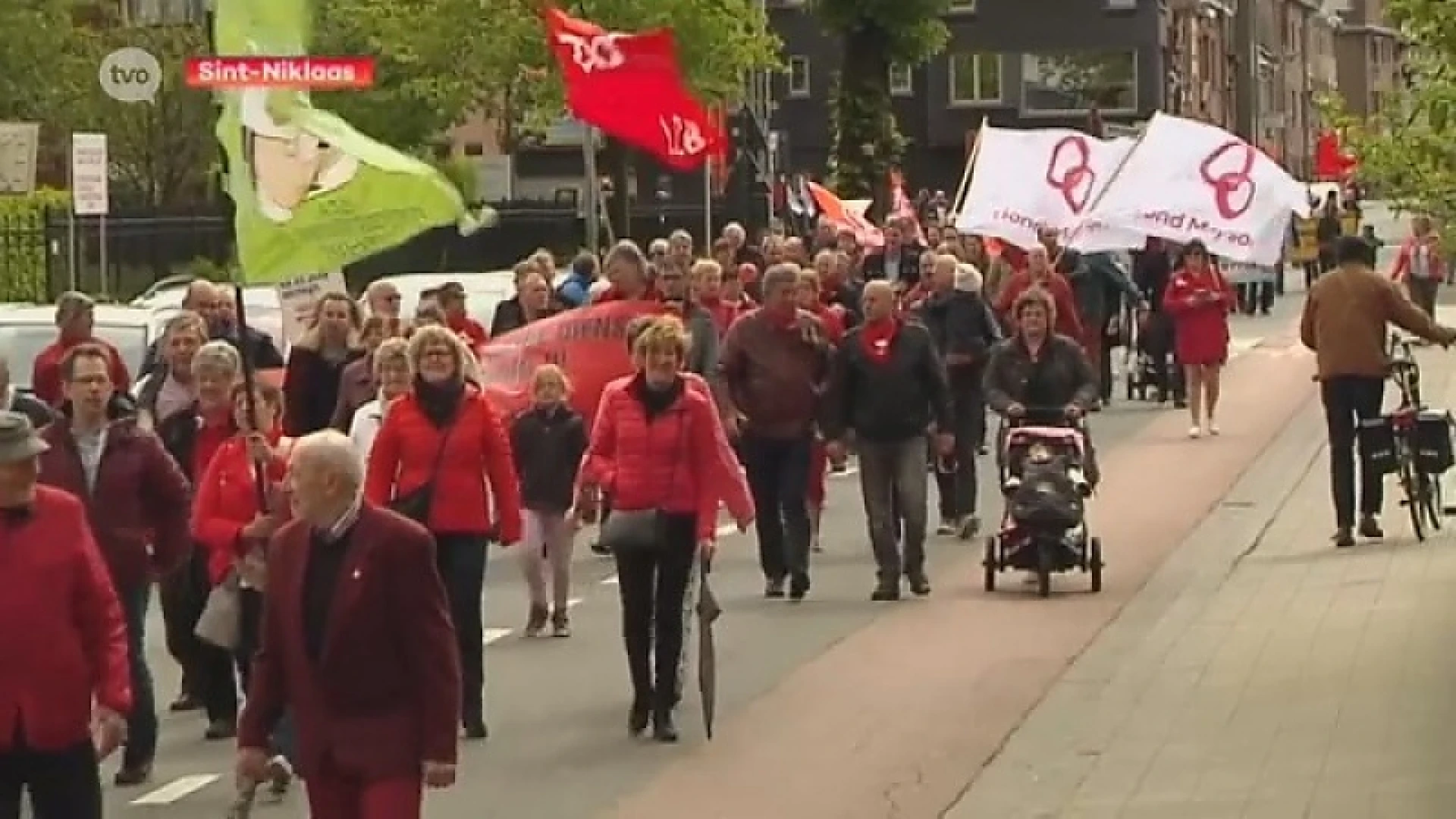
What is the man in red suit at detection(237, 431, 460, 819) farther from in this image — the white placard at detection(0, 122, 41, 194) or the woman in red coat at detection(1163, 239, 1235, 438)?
the white placard at detection(0, 122, 41, 194)

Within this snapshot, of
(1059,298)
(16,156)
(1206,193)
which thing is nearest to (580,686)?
(1059,298)

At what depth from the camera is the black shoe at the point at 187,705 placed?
14.5 meters

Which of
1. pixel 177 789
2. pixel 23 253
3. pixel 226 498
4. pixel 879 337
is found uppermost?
pixel 23 253

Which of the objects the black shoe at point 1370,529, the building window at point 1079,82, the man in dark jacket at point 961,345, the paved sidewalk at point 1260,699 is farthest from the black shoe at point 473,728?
the building window at point 1079,82

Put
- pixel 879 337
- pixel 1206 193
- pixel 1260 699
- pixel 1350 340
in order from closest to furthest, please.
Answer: pixel 1260 699 → pixel 879 337 → pixel 1350 340 → pixel 1206 193

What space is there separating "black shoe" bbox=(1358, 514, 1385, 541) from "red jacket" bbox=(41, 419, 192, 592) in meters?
9.70

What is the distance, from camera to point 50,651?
880 centimetres

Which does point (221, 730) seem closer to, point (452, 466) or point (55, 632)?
point (452, 466)

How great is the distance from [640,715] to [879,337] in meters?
4.97

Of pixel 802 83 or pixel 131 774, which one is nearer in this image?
pixel 131 774

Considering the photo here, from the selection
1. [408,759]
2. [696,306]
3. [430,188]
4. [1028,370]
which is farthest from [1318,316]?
[408,759]

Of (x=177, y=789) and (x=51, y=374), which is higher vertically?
(x=51, y=374)

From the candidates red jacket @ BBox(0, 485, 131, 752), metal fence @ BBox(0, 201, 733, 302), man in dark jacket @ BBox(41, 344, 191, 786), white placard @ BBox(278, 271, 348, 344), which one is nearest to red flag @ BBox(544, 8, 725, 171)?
metal fence @ BBox(0, 201, 733, 302)

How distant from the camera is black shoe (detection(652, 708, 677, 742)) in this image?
13.4 m
